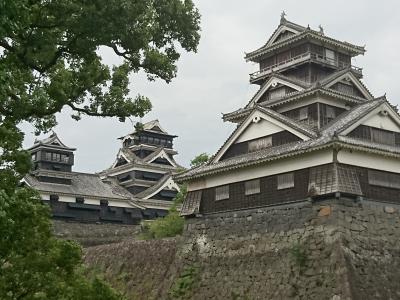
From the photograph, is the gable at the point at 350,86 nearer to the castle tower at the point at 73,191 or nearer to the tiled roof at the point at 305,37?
the tiled roof at the point at 305,37

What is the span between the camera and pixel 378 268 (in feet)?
72.8

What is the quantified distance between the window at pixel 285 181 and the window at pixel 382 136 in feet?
13.1

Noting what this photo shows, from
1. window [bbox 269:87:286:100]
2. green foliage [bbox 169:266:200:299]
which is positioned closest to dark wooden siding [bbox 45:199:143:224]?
green foliage [bbox 169:266:200:299]

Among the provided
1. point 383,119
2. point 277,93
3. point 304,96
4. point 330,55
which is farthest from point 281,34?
point 383,119

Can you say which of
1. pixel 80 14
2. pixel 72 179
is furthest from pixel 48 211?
pixel 72 179

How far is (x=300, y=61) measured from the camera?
94.2ft

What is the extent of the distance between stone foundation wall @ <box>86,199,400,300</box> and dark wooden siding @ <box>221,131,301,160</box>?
286 centimetres

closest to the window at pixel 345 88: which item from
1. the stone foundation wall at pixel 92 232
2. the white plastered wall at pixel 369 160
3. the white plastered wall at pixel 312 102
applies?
the white plastered wall at pixel 312 102

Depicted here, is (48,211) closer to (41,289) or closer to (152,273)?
(41,289)

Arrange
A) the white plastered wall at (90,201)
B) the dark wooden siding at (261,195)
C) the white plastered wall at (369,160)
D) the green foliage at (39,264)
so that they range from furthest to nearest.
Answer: the white plastered wall at (90,201) < the dark wooden siding at (261,195) < the white plastered wall at (369,160) < the green foliage at (39,264)

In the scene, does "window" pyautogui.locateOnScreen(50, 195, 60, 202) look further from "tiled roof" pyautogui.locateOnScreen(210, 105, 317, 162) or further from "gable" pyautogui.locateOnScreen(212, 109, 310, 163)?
"tiled roof" pyautogui.locateOnScreen(210, 105, 317, 162)

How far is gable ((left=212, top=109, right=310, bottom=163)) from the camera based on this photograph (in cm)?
2580

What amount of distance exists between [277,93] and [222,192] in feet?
19.0

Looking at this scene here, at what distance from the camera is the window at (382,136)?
2509cm
